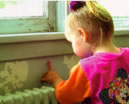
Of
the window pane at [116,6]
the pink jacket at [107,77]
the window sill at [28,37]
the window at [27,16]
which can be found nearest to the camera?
the pink jacket at [107,77]

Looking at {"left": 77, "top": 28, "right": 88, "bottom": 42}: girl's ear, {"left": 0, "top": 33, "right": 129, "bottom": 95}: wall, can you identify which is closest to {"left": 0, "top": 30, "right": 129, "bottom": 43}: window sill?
{"left": 0, "top": 33, "right": 129, "bottom": 95}: wall

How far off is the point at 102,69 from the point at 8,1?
67 cm

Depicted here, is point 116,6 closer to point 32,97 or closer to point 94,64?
point 94,64

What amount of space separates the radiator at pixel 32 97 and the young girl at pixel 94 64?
0.09m

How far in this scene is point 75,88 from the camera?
114 cm

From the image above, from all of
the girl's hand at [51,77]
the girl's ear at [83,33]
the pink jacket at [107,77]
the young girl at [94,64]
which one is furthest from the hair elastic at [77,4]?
the girl's hand at [51,77]

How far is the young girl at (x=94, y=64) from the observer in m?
1.11

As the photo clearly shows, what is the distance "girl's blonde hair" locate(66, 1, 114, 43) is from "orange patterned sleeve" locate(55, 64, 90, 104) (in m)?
0.16

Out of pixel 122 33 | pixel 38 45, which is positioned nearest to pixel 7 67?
pixel 38 45

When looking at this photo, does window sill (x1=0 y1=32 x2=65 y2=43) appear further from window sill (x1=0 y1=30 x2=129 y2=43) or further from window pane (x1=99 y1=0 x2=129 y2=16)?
window pane (x1=99 y1=0 x2=129 y2=16)

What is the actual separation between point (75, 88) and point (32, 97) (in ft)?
0.74

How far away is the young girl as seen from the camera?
111 cm

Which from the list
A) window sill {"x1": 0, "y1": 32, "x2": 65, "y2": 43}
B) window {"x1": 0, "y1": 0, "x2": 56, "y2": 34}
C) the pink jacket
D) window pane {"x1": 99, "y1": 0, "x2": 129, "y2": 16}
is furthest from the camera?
window pane {"x1": 99, "y1": 0, "x2": 129, "y2": 16}

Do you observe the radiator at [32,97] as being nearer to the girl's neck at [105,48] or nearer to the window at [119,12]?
the girl's neck at [105,48]
